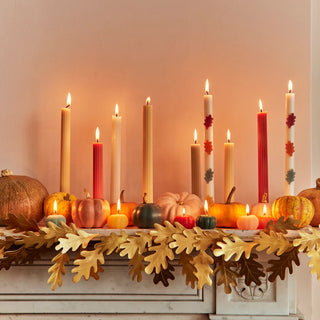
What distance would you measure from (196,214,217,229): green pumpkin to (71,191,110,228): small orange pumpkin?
0.68ft

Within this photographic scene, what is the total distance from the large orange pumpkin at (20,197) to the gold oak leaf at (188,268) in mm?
359

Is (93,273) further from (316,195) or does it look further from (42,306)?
Result: (316,195)

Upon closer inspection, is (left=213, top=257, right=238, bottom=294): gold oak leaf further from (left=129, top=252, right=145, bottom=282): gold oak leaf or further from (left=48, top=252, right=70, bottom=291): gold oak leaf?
(left=48, top=252, right=70, bottom=291): gold oak leaf

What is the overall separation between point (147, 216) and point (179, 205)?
0.33ft

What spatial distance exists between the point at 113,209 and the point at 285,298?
17.0 inches

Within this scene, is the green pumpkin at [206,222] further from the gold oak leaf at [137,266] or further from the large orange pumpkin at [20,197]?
the large orange pumpkin at [20,197]

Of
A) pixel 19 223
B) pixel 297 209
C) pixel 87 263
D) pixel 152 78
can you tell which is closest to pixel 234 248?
pixel 297 209

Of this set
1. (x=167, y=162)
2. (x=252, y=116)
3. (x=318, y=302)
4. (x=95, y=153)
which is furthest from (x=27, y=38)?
(x=318, y=302)

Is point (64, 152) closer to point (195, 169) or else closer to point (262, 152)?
point (195, 169)

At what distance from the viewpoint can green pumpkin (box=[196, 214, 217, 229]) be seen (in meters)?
0.98

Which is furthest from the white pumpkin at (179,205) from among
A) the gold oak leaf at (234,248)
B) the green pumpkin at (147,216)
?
the gold oak leaf at (234,248)

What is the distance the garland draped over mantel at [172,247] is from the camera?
925mm

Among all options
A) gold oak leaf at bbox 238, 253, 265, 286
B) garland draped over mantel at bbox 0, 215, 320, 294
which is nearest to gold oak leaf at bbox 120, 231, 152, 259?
garland draped over mantel at bbox 0, 215, 320, 294

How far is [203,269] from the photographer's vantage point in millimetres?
943
